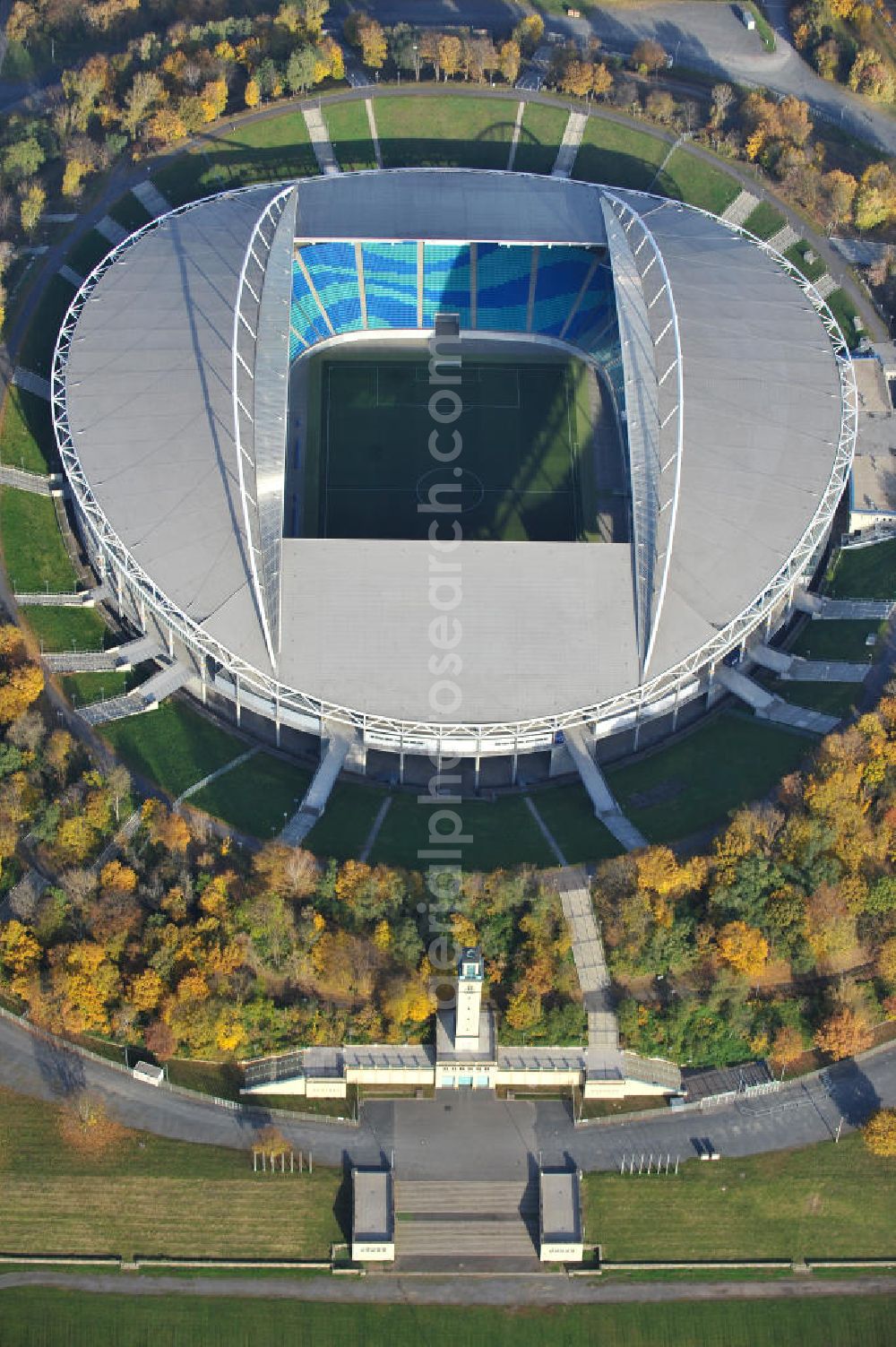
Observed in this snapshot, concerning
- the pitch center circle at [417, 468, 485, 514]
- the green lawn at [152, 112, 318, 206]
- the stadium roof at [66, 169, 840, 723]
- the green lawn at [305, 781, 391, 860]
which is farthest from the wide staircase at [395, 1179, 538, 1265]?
the green lawn at [152, 112, 318, 206]

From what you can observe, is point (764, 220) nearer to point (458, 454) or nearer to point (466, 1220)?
point (458, 454)

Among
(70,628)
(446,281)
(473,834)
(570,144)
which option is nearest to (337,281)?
(446,281)

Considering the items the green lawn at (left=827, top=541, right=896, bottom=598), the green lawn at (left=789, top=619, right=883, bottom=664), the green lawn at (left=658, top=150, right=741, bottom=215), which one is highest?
the green lawn at (left=658, top=150, right=741, bottom=215)

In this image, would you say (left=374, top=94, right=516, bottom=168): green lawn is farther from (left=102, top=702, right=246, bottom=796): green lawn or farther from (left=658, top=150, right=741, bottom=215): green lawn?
(left=102, top=702, right=246, bottom=796): green lawn

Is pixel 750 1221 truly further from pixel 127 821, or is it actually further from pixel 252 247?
pixel 252 247

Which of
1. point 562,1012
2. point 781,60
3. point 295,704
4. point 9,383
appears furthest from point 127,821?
point 781,60

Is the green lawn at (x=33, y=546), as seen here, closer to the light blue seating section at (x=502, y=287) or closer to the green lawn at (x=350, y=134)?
the light blue seating section at (x=502, y=287)
